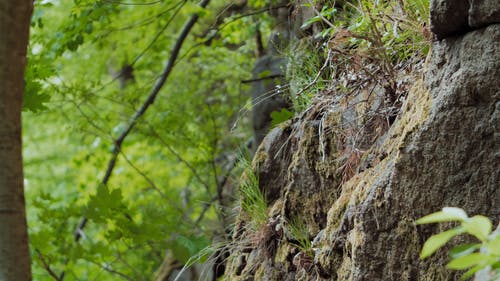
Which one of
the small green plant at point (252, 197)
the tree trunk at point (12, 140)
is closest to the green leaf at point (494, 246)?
the tree trunk at point (12, 140)

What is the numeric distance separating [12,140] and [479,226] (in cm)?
152

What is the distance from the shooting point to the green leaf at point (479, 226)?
42.8 inches

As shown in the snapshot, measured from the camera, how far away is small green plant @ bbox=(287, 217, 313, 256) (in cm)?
325

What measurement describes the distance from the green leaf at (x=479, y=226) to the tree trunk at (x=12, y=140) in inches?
58.8

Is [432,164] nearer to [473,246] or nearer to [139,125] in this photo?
[473,246]

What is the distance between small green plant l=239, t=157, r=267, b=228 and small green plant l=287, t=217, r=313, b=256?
0.24 meters

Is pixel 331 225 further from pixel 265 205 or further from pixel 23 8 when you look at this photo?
pixel 23 8

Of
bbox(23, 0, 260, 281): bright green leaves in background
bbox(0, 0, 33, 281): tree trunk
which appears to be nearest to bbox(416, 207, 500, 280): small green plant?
bbox(0, 0, 33, 281): tree trunk

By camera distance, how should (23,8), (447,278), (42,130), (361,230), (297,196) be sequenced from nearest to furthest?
(23,8), (447,278), (361,230), (297,196), (42,130)

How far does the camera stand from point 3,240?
83.0 inches

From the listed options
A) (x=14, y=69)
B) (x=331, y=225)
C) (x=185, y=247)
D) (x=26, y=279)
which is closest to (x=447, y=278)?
(x=331, y=225)

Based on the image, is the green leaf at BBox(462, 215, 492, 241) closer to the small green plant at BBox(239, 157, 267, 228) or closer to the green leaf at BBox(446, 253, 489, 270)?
the green leaf at BBox(446, 253, 489, 270)

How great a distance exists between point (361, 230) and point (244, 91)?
7.28 metres

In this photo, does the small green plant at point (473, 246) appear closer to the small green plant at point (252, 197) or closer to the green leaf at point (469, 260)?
the green leaf at point (469, 260)
